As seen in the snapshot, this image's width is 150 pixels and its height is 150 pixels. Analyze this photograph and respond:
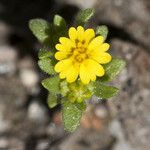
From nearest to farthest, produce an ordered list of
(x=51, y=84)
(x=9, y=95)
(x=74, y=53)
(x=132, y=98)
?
(x=74, y=53) → (x=51, y=84) → (x=132, y=98) → (x=9, y=95)

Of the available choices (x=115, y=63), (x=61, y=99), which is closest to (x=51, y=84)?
(x=61, y=99)

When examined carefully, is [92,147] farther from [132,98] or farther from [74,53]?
[74,53]

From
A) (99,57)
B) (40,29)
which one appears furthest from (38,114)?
(99,57)

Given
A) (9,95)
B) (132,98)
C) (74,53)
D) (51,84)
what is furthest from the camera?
(9,95)

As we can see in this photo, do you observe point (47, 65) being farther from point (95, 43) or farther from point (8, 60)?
point (8, 60)

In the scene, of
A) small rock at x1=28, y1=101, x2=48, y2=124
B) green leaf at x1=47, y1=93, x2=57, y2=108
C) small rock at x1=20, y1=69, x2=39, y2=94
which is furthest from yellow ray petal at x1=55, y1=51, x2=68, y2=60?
small rock at x1=20, y1=69, x2=39, y2=94

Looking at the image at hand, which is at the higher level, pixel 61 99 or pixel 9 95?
pixel 61 99
